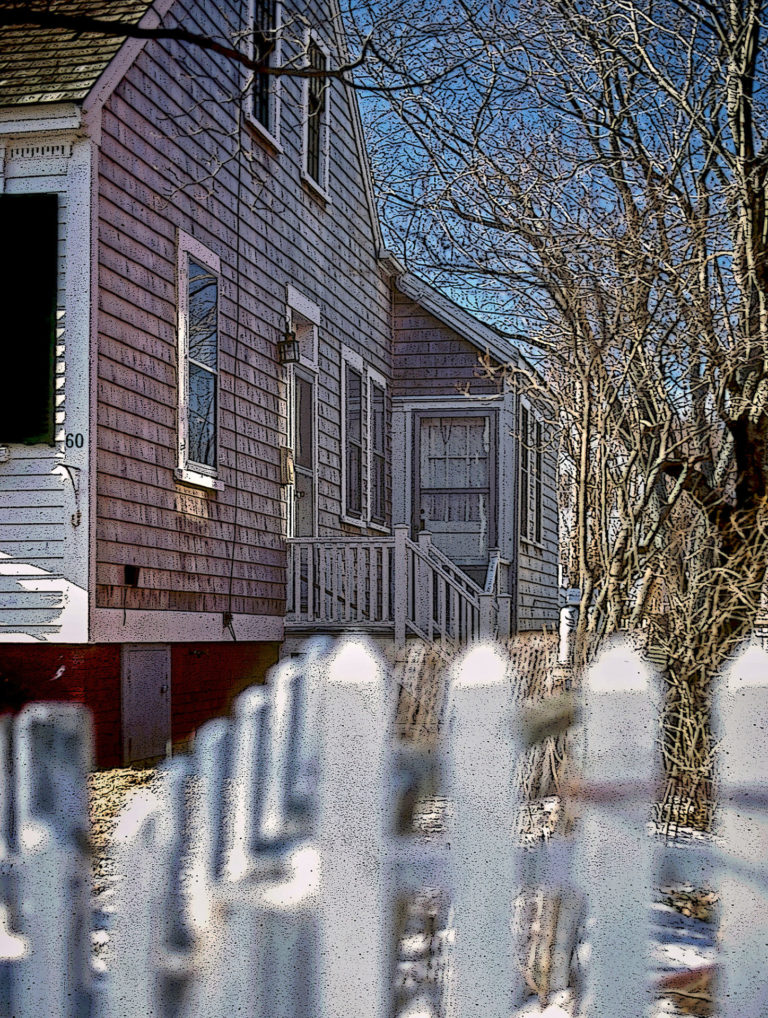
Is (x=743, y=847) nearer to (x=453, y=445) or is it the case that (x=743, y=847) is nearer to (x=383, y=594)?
(x=383, y=594)

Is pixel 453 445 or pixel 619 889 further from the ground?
pixel 453 445

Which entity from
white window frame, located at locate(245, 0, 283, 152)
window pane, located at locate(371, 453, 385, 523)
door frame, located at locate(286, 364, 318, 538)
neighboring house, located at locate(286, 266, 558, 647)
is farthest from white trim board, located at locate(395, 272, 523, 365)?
white window frame, located at locate(245, 0, 283, 152)

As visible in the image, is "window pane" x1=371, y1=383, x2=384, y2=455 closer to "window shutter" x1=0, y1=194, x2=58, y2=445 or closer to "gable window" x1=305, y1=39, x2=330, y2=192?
"gable window" x1=305, y1=39, x2=330, y2=192

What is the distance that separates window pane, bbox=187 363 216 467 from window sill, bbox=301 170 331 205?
318 centimetres

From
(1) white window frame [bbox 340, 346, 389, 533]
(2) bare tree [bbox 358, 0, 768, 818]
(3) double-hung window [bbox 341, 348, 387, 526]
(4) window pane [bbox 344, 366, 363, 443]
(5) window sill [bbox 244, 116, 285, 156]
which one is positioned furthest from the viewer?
(4) window pane [bbox 344, 366, 363, 443]

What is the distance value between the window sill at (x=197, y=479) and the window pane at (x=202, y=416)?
122 millimetres

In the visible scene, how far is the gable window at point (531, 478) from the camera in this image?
15242 millimetres

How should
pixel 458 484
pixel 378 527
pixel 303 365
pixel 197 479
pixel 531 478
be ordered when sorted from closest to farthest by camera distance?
pixel 197 479 → pixel 303 365 → pixel 378 527 → pixel 458 484 → pixel 531 478

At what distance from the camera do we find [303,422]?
11.5 metres

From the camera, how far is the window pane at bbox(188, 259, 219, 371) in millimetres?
8938

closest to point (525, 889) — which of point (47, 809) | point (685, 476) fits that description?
point (47, 809)

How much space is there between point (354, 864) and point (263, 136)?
857cm

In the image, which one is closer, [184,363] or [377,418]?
[184,363]

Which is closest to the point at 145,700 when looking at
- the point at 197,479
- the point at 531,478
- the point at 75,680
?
the point at 75,680
